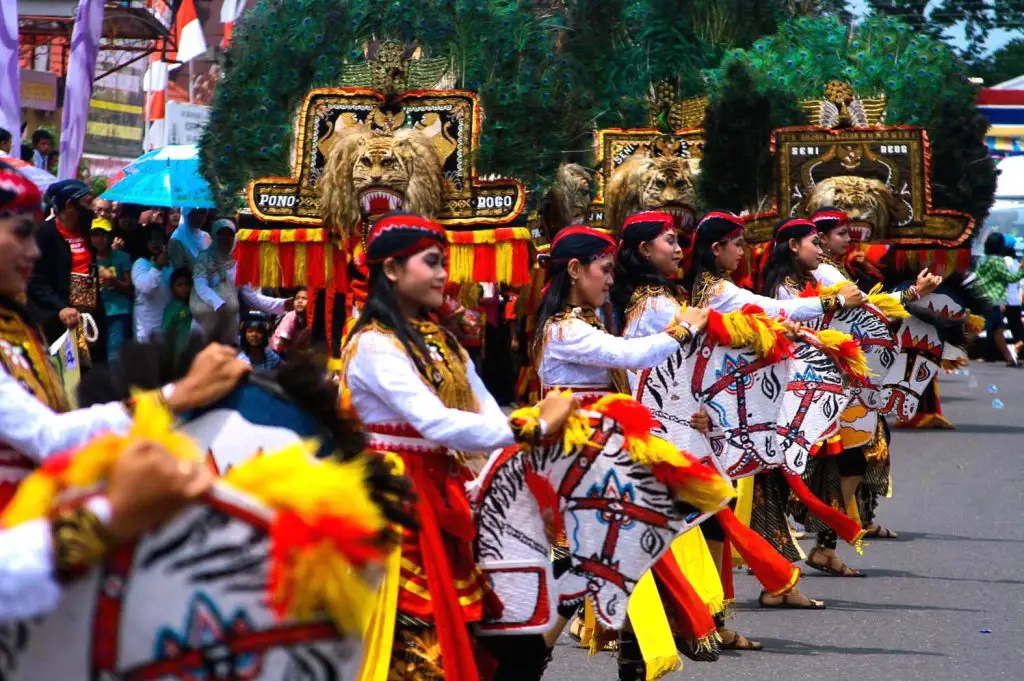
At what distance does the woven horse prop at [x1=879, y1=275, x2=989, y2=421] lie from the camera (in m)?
10.1

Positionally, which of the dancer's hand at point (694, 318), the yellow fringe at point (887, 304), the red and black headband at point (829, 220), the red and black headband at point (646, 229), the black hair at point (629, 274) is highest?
the red and black headband at point (829, 220)

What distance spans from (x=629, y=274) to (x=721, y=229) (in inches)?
29.5

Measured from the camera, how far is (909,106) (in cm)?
1194

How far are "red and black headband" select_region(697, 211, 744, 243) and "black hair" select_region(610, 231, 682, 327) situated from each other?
0.62 metres

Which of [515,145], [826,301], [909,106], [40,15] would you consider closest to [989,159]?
[909,106]

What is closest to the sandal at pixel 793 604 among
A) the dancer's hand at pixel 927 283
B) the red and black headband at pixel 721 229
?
the red and black headband at pixel 721 229

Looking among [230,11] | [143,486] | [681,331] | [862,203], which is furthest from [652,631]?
[230,11]

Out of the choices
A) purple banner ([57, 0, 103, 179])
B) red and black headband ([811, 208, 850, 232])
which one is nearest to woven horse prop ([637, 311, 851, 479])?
red and black headband ([811, 208, 850, 232])

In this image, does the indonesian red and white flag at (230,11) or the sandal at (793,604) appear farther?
the indonesian red and white flag at (230,11)

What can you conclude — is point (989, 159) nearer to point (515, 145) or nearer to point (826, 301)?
point (826, 301)

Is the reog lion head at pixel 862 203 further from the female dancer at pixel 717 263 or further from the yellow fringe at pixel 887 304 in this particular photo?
the female dancer at pixel 717 263

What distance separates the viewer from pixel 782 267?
895cm

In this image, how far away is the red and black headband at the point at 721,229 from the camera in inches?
308

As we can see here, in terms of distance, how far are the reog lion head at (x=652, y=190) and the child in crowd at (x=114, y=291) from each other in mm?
3266
